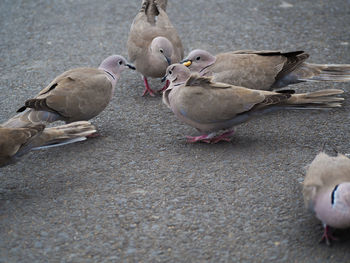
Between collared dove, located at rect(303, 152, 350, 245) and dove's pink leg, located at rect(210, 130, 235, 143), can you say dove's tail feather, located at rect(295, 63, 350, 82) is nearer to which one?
dove's pink leg, located at rect(210, 130, 235, 143)

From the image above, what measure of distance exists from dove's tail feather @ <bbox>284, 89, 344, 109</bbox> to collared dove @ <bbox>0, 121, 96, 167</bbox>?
1761mm

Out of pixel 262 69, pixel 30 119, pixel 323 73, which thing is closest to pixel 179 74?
pixel 262 69

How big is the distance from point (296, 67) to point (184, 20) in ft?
9.37

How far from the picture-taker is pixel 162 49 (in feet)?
16.8

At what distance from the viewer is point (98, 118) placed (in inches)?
193

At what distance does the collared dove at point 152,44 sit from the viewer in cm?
513

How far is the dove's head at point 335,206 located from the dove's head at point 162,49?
8.85 ft

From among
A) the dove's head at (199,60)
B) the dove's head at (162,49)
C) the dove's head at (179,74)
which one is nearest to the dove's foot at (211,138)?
the dove's head at (179,74)

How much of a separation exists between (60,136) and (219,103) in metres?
1.33

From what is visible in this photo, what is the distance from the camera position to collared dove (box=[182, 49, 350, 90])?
4.61 meters

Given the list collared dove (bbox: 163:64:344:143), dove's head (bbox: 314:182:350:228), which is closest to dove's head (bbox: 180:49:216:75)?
collared dove (bbox: 163:64:344:143)

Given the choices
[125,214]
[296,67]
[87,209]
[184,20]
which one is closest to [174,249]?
[125,214]

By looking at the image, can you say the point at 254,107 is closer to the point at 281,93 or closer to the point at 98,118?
the point at 281,93

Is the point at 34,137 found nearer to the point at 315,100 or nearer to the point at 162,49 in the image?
the point at 162,49
